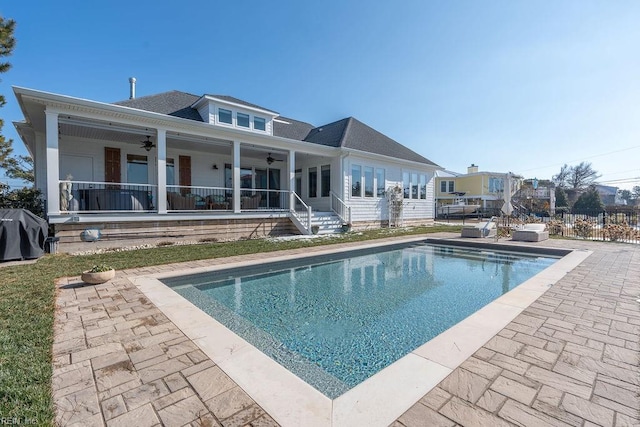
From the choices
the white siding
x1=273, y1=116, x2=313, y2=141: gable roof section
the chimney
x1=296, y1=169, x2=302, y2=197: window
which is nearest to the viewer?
the chimney

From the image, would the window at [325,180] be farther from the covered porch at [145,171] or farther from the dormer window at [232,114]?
the dormer window at [232,114]

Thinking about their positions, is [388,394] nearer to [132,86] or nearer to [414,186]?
[132,86]

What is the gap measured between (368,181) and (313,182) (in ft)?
9.49

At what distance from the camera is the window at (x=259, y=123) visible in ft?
42.4

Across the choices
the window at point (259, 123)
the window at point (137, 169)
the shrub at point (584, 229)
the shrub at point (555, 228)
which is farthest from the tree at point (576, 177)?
the window at point (137, 169)

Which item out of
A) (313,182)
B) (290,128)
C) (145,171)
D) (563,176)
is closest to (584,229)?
(313,182)

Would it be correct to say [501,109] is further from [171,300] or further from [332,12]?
[171,300]

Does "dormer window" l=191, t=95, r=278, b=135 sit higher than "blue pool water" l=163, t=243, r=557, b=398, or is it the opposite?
"dormer window" l=191, t=95, r=278, b=135

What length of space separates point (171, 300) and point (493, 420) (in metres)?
3.83

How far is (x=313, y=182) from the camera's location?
51.7ft

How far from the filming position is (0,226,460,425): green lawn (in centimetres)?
190

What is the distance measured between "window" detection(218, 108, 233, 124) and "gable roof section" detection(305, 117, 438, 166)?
15.9 feet

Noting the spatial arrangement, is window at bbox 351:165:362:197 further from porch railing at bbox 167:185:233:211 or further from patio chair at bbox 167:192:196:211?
patio chair at bbox 167:192:196:211

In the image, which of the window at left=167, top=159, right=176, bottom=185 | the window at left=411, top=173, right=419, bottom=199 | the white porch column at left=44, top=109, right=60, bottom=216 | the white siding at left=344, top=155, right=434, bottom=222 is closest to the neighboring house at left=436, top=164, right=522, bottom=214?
the white siding at left=344, top=155, right=434, bottom=222
